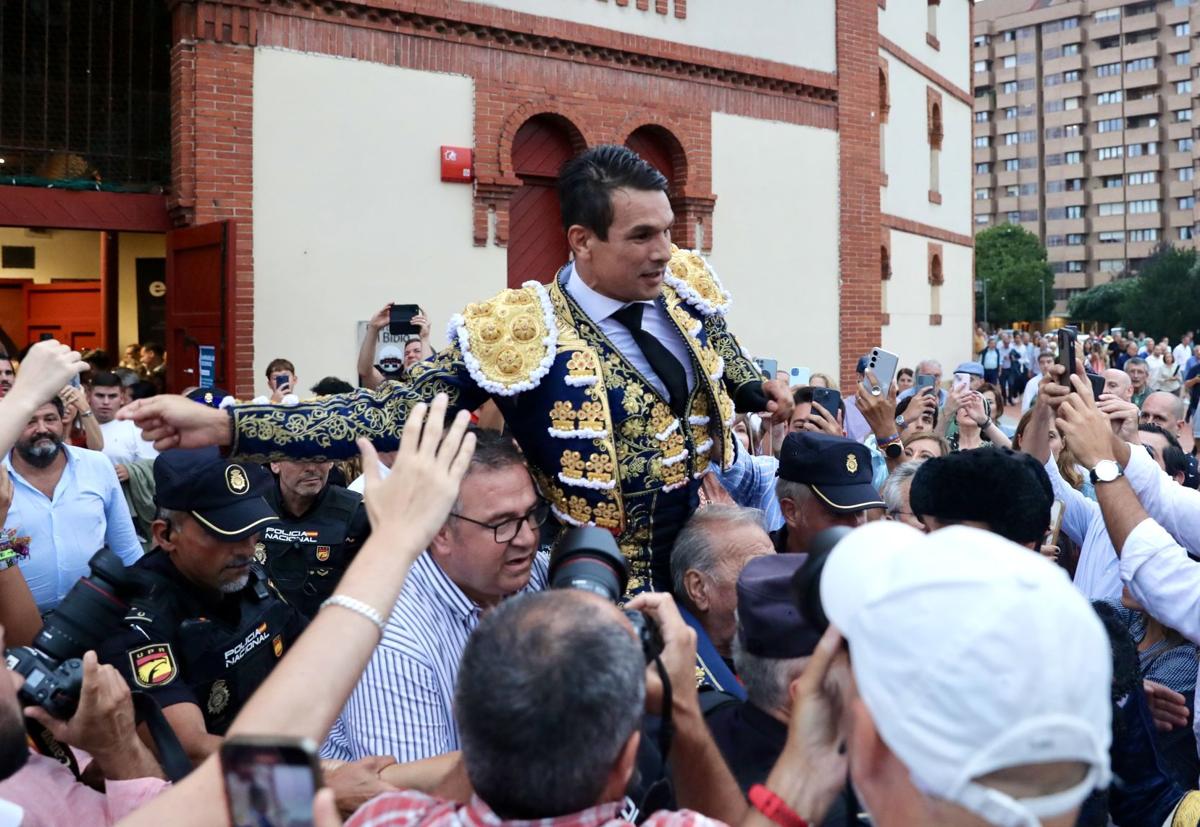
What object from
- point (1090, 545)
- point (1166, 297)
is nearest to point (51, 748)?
point (1090, 545)

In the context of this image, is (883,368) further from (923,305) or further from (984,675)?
(923,305)

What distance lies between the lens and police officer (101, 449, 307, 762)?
3.23 metres

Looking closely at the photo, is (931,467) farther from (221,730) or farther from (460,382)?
(221,730)

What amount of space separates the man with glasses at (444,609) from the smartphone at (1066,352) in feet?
5.29

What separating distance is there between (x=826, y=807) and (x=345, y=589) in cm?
76

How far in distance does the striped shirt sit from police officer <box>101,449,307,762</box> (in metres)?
0.65

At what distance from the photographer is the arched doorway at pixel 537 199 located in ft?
38.5

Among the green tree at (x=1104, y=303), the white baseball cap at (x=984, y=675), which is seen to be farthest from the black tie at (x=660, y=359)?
the green tree at (x=1104, y=303)

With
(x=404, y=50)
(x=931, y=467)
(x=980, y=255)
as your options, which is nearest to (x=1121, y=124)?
(x=980, y=255)

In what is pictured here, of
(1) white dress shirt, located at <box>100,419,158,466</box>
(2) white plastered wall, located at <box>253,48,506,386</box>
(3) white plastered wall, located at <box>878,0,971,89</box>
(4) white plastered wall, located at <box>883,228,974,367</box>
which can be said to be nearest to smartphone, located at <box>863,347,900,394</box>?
(1) white dress shirt, located at <box>100,419,158,466</box>

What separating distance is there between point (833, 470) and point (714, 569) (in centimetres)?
107

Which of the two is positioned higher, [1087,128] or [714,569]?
[1087,128]

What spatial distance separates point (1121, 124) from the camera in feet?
260

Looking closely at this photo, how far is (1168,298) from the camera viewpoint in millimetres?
55375
